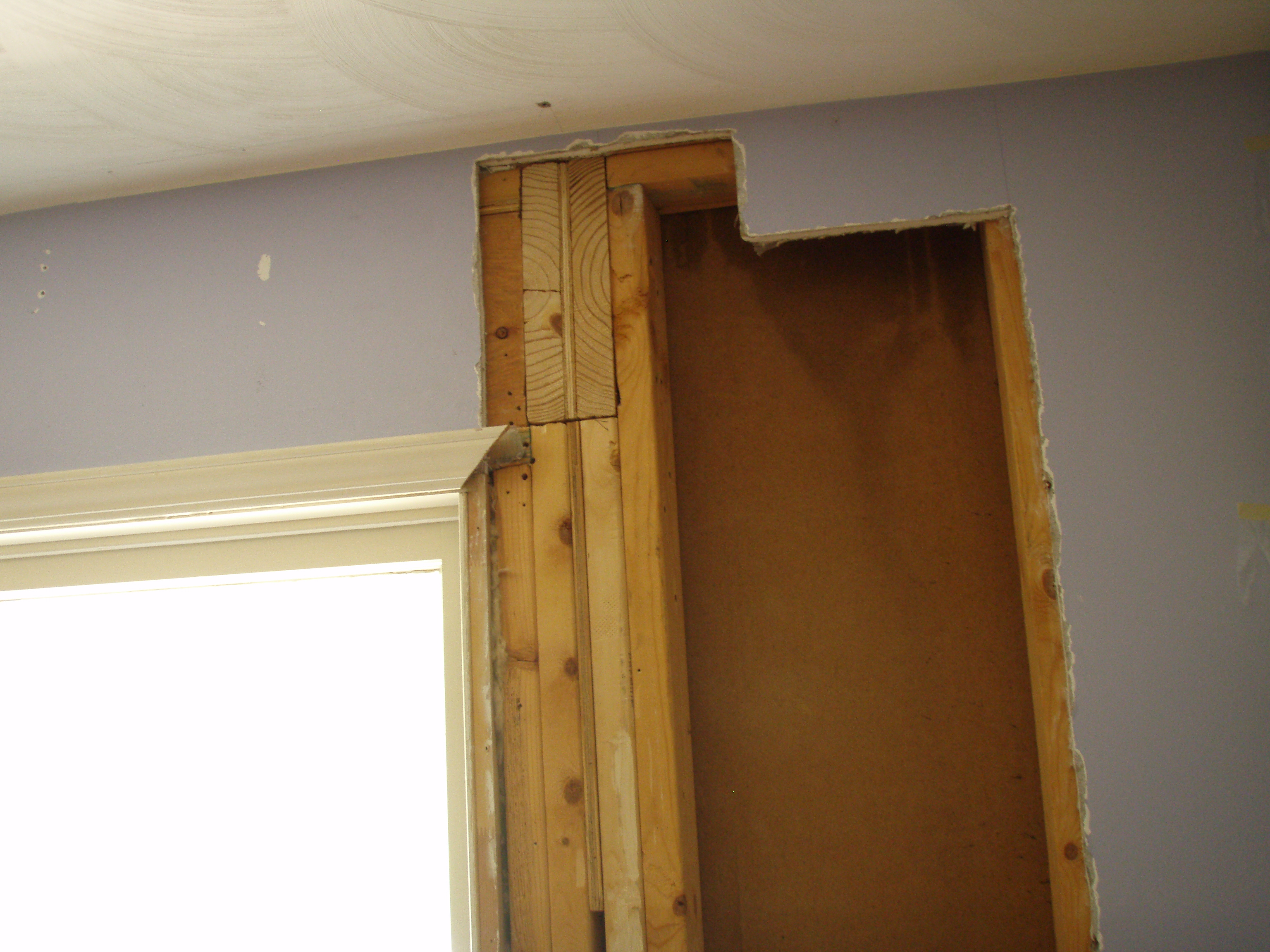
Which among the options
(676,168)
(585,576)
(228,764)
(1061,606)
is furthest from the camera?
Answer: (228,764)

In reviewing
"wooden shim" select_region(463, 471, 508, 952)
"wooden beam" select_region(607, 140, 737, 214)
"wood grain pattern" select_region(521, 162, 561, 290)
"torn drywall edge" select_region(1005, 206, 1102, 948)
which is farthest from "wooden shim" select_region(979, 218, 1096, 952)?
"wooden shim" select_region(463, 471, 508, 952)

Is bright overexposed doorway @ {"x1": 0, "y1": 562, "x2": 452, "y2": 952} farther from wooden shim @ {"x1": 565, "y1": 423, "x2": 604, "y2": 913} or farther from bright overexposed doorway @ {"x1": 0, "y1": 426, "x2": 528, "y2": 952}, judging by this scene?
wooden shim @ {"x1": 565, "y1": 423, "x2": 604, "y2": 913}

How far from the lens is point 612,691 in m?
1.31

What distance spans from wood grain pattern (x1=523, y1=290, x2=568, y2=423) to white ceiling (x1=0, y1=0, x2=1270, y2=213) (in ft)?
1.00

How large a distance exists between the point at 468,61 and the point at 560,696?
971mm

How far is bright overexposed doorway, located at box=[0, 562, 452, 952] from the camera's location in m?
1.51

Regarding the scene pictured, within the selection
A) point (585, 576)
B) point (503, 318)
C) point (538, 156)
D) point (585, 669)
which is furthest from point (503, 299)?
point (585, 669)

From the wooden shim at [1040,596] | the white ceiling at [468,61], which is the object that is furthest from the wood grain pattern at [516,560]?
the wooden shim at [1040,596]

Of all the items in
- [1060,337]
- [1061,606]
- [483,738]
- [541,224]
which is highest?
[541,224]

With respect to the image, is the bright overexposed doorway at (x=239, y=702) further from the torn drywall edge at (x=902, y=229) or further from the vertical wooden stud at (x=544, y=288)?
the torn drywall edge at (x=902, y=229)

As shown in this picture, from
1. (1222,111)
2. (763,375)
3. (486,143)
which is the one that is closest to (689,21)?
(486,143)

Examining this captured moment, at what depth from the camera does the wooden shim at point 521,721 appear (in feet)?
4.17

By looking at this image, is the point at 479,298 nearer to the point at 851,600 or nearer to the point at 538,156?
the point at 538,156

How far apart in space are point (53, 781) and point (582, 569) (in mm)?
1174
